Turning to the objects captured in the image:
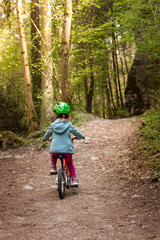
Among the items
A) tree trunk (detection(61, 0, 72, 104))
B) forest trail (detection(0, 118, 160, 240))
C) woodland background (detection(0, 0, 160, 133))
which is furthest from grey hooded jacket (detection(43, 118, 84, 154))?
tree trunk (detection(61, 0, 72, 104))

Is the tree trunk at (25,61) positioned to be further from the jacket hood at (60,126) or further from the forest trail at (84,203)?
the jacket hood at (60,126)

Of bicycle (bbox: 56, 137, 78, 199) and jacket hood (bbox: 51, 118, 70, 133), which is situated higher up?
jacket hood (bbox: 51, 118, 70, 133)

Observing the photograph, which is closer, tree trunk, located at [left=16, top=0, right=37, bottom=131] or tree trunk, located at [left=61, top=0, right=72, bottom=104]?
tree trunk, located at [left=61, top=0, right=72, bottom=104]

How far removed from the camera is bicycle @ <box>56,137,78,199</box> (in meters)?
4.55

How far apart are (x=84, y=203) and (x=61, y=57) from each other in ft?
23.1

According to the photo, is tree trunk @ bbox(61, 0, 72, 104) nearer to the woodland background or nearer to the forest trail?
the woodland background

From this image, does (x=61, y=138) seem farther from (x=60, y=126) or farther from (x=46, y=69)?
(x=46, y=69)

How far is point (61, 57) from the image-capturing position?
1003 cm

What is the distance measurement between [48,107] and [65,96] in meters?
2.11

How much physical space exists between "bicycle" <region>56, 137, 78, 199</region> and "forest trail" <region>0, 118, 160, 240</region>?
0.63ft

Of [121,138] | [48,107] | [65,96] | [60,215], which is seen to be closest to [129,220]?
[60,215]

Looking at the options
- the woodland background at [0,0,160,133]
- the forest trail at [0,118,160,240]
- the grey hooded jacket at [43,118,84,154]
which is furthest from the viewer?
the woodland background at [0,0,160,133]

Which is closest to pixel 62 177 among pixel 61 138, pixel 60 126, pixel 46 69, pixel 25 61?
pixel 61 138

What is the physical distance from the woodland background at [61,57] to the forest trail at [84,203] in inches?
160
